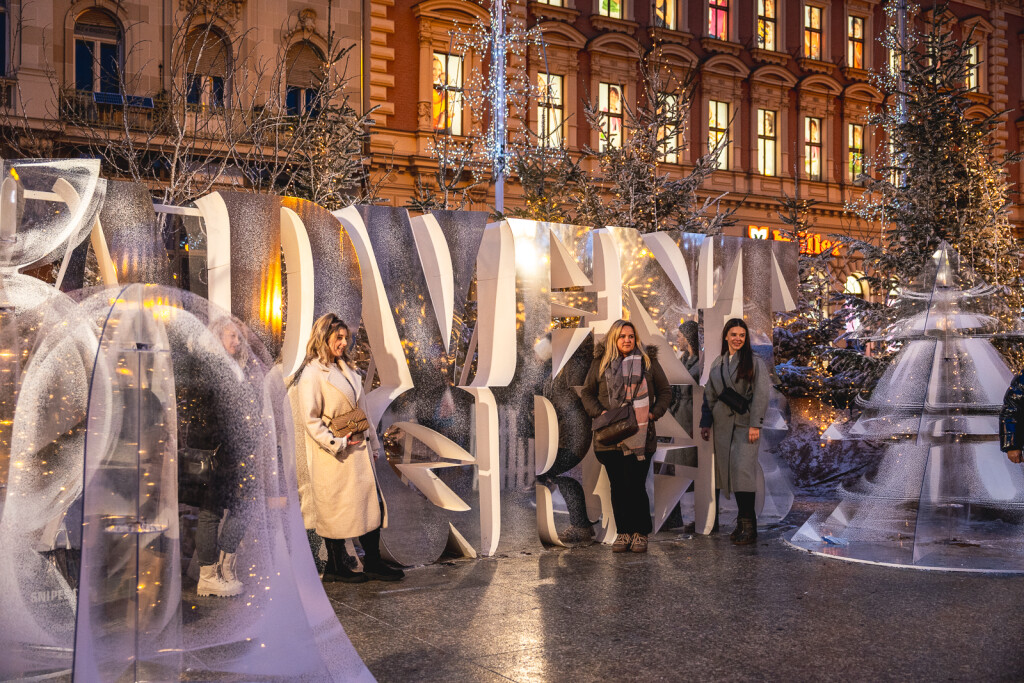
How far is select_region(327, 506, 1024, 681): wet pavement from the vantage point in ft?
15.9

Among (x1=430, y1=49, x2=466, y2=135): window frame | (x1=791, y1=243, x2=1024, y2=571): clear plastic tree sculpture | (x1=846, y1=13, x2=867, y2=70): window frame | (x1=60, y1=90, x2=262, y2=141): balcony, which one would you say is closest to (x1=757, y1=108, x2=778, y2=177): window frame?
(x1=846, y1=13, x2=867, y2=70): window frame

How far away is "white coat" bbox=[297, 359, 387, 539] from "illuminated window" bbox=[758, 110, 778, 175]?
27.1 m

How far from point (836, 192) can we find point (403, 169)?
14.1 meters

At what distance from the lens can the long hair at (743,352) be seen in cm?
812

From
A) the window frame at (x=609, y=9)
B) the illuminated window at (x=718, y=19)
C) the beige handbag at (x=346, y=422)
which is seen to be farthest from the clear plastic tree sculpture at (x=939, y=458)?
the illuminated window at (x=718, y=19)

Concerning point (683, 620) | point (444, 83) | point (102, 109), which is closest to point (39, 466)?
point (683, 620)

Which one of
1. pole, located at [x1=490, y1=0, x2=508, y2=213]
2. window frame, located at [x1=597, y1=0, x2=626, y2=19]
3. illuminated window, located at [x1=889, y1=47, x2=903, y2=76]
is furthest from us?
window frame, located at [x1=597, y1=0, x2=626, y2=19]

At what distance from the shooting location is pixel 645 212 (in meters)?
13.9

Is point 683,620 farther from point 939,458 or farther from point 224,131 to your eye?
point 224,131

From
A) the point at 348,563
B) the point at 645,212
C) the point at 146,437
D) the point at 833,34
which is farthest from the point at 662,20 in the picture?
the point at 146,437

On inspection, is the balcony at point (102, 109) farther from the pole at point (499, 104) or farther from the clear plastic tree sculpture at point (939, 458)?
the clear plastic tree sculpture at point (939, 458)

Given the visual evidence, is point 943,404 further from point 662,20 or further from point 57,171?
point 662,20

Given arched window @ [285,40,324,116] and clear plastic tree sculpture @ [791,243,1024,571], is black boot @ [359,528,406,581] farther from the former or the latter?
arched window @ [285,40,324,116]

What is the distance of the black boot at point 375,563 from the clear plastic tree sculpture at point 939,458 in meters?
2.91
